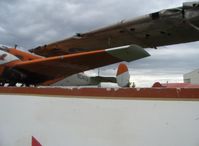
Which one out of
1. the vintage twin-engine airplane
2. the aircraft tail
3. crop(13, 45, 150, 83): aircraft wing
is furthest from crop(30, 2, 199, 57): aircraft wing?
the aircraft tail

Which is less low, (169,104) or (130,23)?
(130,23)

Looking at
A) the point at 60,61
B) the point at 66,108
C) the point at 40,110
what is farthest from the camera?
the point at 60,61

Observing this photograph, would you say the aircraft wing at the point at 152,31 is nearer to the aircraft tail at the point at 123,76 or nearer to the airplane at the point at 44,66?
the airplane at the point at 44,66

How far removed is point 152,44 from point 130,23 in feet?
2.45

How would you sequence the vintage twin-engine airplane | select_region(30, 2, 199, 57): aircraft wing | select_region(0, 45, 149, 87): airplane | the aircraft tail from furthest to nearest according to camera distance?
select_region(0, 45, 149, 87): airplane < the aircraft tail < the vintage twin-engine airplane < select_region(30, 2, 199, 57): aircraft wing

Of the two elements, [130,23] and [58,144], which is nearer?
[58,144]

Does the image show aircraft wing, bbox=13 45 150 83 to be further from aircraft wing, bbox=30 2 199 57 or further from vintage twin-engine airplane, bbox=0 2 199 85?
aircraft wing, bbox=30 2 199 57

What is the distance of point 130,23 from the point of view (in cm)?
633

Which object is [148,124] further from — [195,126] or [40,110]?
[40,110]

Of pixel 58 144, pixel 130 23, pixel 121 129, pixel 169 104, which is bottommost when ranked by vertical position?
pixel 58 144

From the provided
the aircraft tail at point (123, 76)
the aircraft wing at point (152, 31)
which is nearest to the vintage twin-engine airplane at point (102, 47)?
the aircraft wing at point (152, 31)

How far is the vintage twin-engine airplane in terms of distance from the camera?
5418 mm

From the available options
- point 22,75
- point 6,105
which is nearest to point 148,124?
point 6,105

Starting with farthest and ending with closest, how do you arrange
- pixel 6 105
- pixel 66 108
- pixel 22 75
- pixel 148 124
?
pixel 22 75, pixel 6 105, pixel 66 108, pixel 148 124
